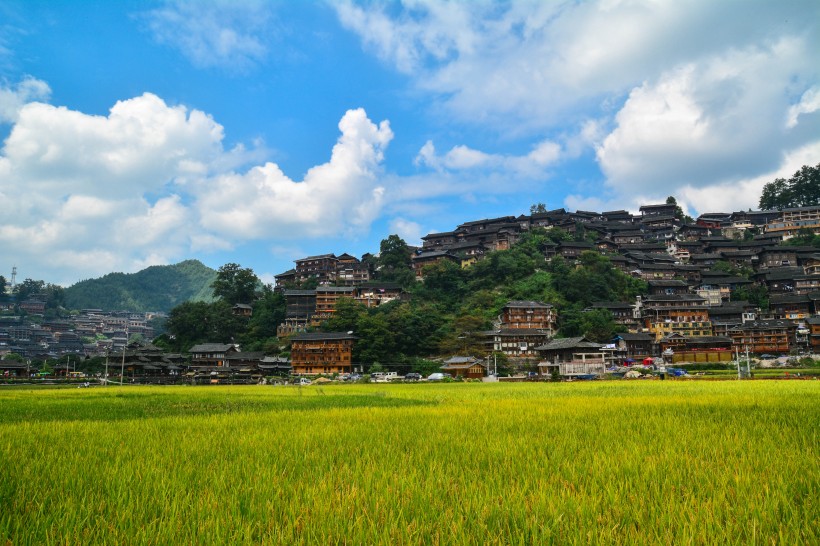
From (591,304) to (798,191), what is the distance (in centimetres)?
5653

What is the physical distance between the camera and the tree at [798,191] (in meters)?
85.8

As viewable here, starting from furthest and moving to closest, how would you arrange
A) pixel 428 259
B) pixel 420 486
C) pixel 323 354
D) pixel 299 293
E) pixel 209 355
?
pixel 428 259 < pixel 299 293 < pixel 209 355 < pixel 323 354 < pixel 420 486

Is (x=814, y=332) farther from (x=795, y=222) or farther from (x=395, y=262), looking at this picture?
(x=395, y=262)

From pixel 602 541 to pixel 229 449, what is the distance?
4.58 meters

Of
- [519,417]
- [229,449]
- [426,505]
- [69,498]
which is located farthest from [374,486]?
[519,417]

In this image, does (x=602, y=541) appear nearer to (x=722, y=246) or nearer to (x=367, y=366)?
(x=367, y=366)

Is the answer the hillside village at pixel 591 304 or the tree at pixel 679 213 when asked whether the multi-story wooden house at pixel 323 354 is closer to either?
the hillside village at pixel 591 304

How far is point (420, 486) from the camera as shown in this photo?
12.8 feet

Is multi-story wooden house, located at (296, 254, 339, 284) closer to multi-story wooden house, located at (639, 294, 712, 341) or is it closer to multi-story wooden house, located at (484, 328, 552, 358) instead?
multi-story wooden house, located at (484, 328, 552, 358)

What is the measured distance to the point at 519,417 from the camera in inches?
362

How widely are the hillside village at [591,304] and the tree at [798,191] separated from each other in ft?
14.7

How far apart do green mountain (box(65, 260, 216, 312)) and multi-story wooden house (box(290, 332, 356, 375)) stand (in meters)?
90.9

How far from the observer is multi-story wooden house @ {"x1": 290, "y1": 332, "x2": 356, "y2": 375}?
55.8m

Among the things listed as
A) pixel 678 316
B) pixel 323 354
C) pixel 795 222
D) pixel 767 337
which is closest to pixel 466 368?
pixel 323 354
